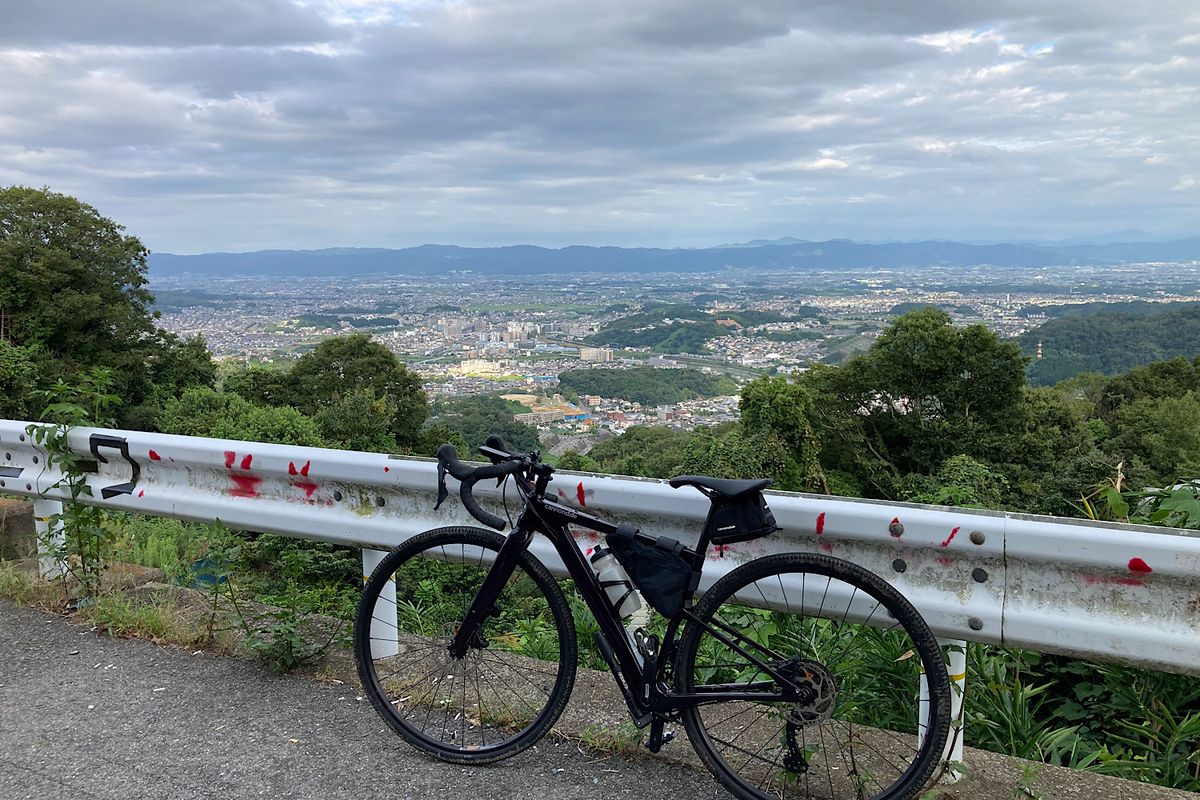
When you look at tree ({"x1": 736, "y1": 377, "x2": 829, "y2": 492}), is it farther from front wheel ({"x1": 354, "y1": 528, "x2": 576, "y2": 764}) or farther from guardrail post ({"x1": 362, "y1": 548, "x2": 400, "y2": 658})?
front wheel ({"x1": 354, "y1": 528, "x2": 576, "y2": 764})

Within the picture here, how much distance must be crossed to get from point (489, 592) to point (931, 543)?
4.49 feet

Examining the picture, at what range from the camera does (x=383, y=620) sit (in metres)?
3.18

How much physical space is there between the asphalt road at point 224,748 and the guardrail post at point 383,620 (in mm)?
198

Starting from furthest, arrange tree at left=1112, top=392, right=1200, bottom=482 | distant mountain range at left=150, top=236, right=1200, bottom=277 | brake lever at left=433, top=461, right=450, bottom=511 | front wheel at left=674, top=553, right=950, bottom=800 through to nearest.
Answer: distant mountain range at left=150, top=236, right=1200, bottom=277 < tree at left=1112, top=392, right=1200, bottom=482 < brake lever at left=433, top=461, right=450, bottom=511 < front wheel at left=674, top=553, right=950, bottom=800

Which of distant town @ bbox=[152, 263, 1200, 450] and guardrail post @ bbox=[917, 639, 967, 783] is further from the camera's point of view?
distant town @ bbox=[152, 263, 1200, 450]

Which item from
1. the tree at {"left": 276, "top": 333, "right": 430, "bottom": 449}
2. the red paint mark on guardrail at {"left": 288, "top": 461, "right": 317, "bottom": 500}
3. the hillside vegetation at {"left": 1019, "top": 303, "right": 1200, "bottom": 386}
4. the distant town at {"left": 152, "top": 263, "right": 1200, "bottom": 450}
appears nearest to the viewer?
the red paint mark on guardrail at {"left": 288, "top": 461, "right": 317, "bottom": 500}

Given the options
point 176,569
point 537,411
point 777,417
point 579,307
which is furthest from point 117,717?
point 579,307

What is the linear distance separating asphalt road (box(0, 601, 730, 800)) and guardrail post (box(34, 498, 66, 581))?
72 centimetres

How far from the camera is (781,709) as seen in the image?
244 centimetres

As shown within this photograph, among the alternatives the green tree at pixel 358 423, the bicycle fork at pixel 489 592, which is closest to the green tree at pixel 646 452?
the green tree at pixel 358 423

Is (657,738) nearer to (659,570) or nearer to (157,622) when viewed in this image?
(659,570)

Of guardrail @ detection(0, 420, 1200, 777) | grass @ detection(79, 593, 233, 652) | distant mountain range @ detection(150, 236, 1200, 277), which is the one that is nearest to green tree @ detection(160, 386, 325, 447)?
grass @ detection(79, 593, 233, 652)

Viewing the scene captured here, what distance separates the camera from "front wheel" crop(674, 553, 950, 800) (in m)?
2.29

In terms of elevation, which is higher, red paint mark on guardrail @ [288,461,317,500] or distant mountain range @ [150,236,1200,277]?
distant mountain range @ [150,236,1200,277]
